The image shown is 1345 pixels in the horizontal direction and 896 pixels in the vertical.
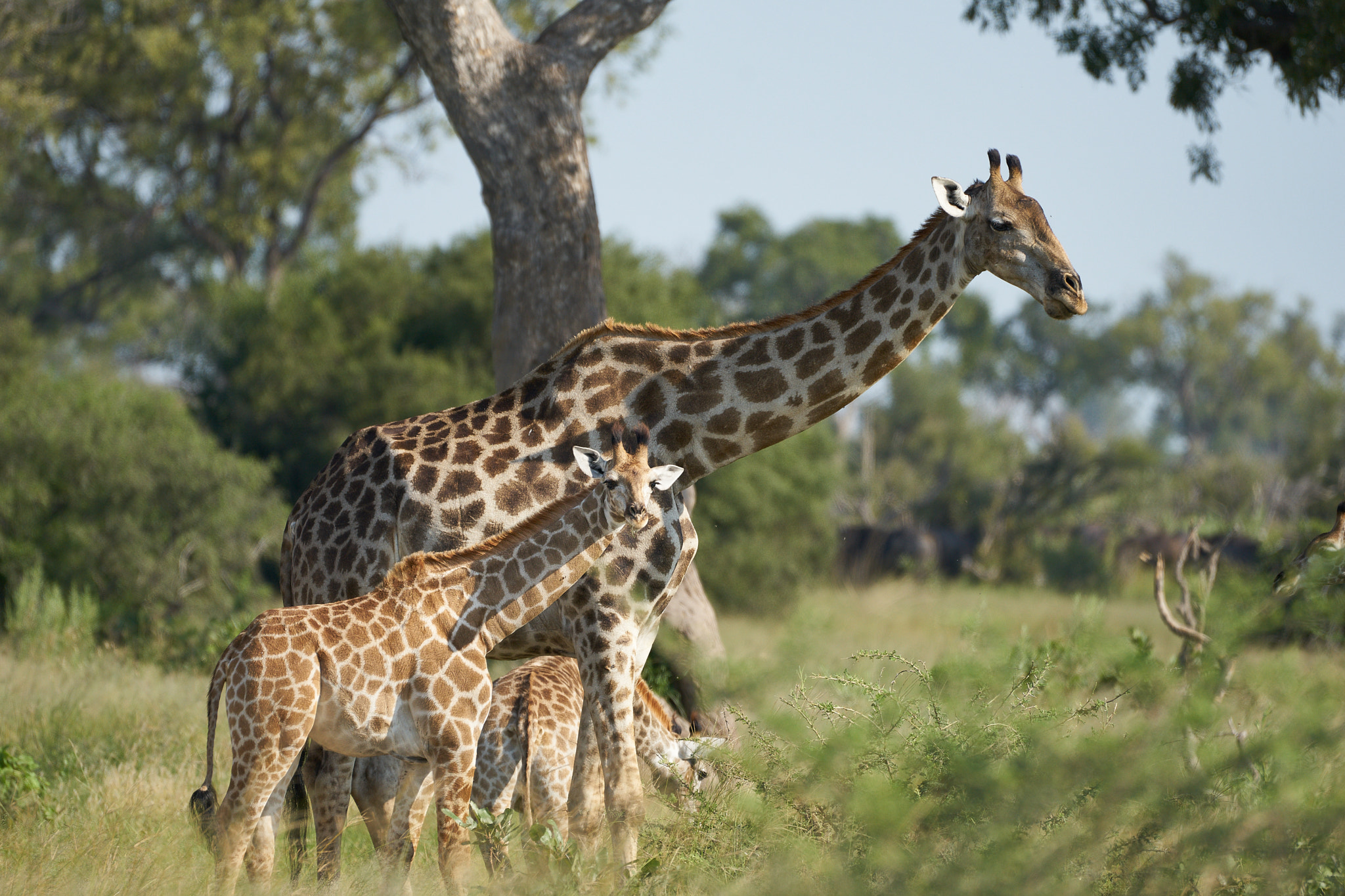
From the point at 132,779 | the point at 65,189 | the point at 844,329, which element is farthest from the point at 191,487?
the point at 65,189

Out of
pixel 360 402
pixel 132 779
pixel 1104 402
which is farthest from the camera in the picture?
pixel 1104 402

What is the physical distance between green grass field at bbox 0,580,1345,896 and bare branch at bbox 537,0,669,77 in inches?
189

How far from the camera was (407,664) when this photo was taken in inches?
206

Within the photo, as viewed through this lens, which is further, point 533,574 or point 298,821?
point 298,821

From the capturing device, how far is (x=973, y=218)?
5879mm

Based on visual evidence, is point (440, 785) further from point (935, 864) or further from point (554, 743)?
point (935, 864)

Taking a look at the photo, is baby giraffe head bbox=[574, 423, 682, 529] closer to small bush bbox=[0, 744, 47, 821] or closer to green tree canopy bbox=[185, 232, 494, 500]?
small bush bbox=[0, 744, 47, 821]

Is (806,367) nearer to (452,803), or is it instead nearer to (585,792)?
(585,792)

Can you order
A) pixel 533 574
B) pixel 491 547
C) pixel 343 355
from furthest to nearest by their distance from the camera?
pixel 343 355 → pixel 491 547 → pixel 533 574

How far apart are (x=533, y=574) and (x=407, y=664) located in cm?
64

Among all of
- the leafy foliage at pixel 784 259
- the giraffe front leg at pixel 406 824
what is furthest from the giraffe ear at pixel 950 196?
the leafy foliage at pixel 784 259

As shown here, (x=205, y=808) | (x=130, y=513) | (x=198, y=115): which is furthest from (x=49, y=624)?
(x=198, y=115)

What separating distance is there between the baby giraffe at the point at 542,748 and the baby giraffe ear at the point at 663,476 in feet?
4.92

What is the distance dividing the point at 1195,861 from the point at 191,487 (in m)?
13.1
